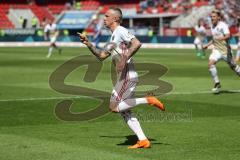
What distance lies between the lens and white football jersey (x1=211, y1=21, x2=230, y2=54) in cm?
2095

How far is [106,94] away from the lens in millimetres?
20094

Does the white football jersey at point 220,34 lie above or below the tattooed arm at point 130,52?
below

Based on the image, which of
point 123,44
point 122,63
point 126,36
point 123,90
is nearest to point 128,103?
point 123,90

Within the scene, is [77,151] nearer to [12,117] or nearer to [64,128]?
[64,128]

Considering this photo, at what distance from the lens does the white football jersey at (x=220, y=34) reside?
21.0m

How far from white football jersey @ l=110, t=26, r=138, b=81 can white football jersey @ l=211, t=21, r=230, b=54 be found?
10258mm

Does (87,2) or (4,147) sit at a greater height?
(4,147)

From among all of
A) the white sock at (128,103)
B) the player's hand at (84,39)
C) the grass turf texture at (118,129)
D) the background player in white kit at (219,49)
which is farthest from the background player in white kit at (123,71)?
the background player in white kit at (219,49)

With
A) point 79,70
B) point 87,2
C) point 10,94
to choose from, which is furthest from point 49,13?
point 10,94

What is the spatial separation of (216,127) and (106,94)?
7166 millimetres

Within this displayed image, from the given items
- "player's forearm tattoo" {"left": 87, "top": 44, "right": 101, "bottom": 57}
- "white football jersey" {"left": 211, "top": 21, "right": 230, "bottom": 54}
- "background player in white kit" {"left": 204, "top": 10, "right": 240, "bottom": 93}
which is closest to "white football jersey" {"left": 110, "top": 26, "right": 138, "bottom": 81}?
"player's forearm tattoo" {"left": 87, "top": 44, "right": 101, "bottom": 57}

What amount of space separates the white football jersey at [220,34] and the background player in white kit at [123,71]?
1027 cm

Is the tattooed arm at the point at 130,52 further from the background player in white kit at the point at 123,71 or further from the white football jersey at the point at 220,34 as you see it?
the white football jersey at the point at 220,34

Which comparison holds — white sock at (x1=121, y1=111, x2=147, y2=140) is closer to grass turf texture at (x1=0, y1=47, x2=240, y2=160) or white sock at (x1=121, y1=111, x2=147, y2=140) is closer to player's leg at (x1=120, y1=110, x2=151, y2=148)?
player's leg at (x1=120, y1=110, x2=151, y2=148)
